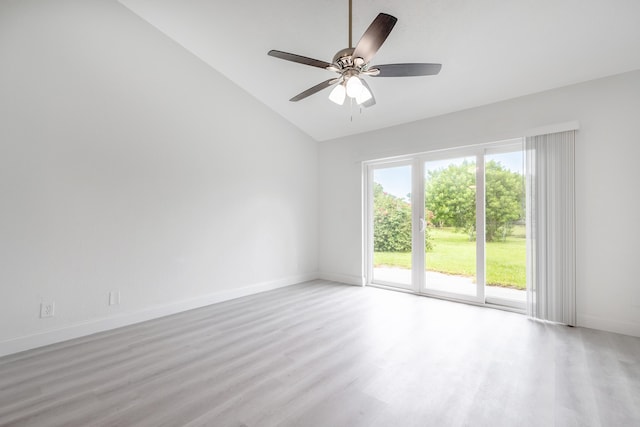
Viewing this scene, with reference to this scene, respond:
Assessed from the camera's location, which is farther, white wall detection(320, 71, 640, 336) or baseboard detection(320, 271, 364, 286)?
baseboard detection(320, 271, 364, 286)

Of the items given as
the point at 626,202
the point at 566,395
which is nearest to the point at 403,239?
the point at 626,202

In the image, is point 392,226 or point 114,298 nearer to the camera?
point 114,298

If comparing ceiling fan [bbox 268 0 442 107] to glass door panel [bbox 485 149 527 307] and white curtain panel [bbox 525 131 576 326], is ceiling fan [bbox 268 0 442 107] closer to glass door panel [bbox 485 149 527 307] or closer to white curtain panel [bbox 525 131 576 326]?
white curtain panel [bbox 525 131 576 326]

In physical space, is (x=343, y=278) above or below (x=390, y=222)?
below

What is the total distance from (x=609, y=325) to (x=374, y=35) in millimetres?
3659

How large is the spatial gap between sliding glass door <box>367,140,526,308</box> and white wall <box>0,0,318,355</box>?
213 centimetres

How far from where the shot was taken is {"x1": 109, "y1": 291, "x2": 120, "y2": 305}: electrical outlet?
302cm

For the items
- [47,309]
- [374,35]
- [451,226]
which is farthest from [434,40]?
[47,309]

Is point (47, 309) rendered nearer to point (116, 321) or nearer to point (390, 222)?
point (116, 321)

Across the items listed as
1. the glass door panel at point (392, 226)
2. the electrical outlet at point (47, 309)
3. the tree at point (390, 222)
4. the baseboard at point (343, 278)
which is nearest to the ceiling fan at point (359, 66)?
the glass door panel at point (392, 226)

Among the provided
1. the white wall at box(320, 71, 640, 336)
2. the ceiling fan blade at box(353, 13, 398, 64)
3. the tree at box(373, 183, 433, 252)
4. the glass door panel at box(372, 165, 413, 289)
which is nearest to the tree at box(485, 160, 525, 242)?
the white wall at box(320, 71, 640, 336)

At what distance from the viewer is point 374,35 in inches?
70.6

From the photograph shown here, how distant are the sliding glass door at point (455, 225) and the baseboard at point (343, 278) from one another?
0.20m

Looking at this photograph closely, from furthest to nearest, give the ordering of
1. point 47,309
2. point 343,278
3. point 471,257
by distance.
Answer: point 343,278, point 471,257, point 47,309
